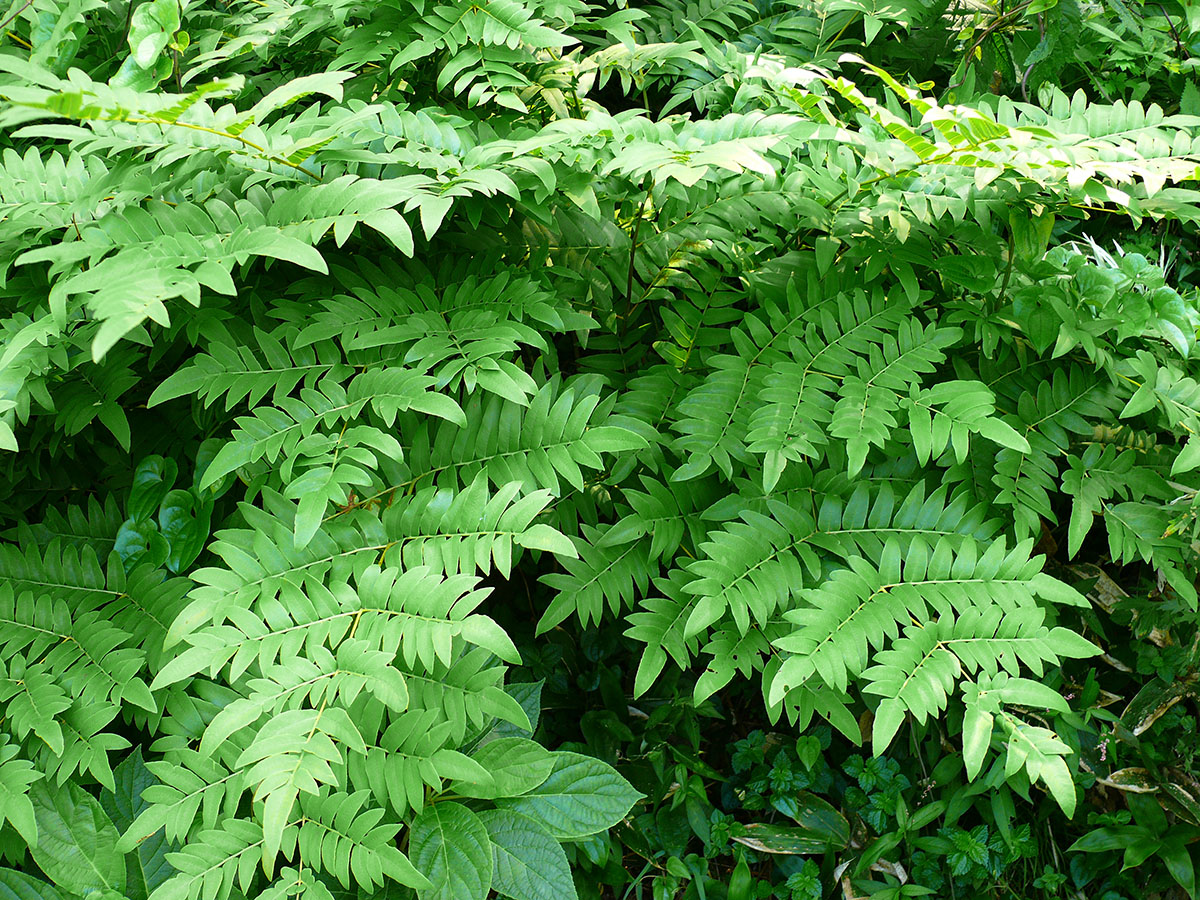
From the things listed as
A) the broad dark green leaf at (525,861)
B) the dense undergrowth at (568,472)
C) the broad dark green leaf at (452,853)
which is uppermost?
the dense undergrowth at (568,472)

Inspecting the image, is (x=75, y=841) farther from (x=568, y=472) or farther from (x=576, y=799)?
(x=568, y=472)

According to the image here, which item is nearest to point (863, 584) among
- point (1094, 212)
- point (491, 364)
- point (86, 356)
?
point (491, 364)

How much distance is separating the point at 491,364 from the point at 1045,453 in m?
0.98

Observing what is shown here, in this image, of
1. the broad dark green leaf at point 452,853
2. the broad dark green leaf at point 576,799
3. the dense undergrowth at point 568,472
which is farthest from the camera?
the broad dark green leaf at point 576,799

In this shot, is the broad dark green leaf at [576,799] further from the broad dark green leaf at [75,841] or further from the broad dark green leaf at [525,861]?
the broad dark green leaf at [75,841]

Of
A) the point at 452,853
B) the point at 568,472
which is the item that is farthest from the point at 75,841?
the point at 568,472

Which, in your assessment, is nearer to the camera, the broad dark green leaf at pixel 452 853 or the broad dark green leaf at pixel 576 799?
the broad dark green leaf at pixel 452 853

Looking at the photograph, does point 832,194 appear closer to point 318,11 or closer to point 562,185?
point 562,185

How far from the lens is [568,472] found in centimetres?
135

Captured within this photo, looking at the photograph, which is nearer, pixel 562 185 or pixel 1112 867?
pixel 562 185

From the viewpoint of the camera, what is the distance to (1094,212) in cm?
223

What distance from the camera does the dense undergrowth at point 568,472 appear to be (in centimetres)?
124

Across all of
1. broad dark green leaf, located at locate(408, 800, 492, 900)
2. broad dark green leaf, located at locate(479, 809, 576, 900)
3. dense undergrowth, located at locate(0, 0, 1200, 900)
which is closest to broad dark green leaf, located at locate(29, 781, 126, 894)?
dense undergrowth, located at locate(0, 0, 1200, 900)

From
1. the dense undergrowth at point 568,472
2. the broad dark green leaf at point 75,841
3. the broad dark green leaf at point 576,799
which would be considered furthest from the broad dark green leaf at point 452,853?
the broad dark green leaf at point 75,841
